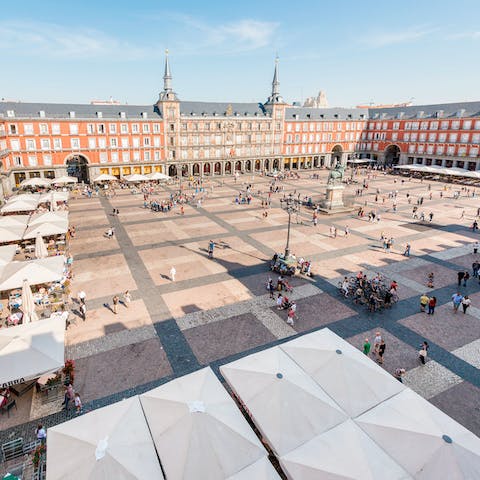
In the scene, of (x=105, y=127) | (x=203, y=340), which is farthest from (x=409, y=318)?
(x=105, y=127)

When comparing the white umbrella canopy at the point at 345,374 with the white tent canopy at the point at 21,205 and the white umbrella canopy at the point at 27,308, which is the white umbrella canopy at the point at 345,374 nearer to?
the white umbrella canopy at the point at 27,308

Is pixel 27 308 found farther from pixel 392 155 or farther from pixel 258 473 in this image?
pixel 392 155

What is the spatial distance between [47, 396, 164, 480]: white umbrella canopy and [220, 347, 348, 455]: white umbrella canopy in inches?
119

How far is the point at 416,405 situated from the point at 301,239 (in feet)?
74.1

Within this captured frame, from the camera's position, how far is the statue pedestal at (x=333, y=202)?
41.3 meters

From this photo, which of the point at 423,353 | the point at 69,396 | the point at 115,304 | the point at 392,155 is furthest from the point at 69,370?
the point at 392,155

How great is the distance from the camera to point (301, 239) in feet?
105

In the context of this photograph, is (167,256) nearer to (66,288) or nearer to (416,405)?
(66,288)

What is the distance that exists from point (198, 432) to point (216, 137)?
64.6 m

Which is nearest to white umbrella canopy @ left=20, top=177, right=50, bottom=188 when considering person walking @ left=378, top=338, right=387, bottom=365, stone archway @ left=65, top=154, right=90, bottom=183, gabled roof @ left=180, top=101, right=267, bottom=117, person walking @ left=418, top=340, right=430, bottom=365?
stone archway @ left=65, top=154, right=90, bottom=183

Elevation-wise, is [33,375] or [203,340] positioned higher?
[33,375]

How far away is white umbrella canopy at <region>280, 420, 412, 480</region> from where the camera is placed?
27.1 feet

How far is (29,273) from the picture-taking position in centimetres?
1962

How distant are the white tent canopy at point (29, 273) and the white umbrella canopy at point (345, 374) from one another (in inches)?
578
